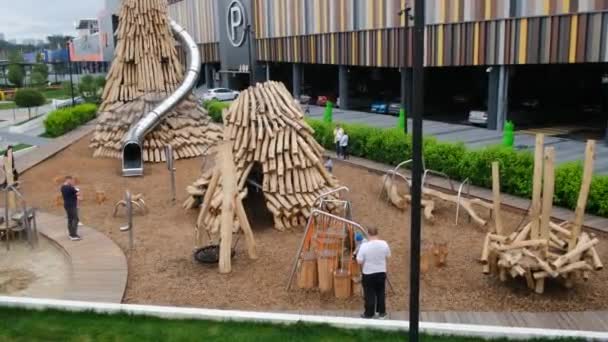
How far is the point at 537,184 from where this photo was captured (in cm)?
963

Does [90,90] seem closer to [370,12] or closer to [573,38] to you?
[370,12]

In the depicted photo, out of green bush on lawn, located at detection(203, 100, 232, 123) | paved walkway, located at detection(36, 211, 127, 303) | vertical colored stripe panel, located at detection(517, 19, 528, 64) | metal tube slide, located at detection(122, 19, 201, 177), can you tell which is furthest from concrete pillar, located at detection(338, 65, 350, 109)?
paved walkway, located at detection(36, 211, 127, 303)

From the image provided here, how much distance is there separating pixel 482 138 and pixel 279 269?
17.0 metres

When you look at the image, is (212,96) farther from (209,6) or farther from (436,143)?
(436,143)

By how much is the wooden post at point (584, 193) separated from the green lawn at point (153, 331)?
3321 millimetres

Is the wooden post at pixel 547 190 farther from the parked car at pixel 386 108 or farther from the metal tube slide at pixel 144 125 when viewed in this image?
the parked car at pixel 386 108

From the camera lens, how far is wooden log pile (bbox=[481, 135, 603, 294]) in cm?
921

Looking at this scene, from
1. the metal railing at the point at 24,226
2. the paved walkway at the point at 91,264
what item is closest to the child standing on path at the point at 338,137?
the paved walkway at the point at 91,264

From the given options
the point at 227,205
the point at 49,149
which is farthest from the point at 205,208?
the point at 49,149

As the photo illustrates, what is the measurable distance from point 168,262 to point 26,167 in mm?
12340

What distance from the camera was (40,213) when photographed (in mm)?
15297

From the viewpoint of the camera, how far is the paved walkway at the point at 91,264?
9664 millimetres

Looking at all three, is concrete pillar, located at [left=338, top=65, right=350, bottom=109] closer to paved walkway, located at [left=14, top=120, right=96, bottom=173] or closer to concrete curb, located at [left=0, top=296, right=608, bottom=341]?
paved walkway, located at [left=14, top=120, right=96, bottom=173]

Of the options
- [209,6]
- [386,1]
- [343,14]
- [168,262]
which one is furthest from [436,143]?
[209,6]
